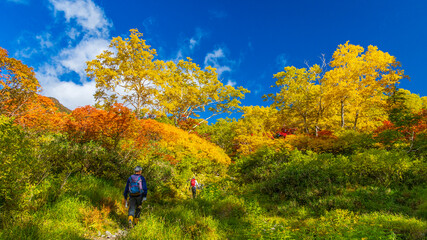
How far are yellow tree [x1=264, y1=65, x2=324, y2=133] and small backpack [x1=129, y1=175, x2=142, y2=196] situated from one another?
17138 millimetres

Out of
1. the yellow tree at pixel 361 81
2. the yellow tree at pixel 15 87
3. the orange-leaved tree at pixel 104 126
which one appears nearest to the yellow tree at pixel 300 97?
the yellow tree at pixel 361 81

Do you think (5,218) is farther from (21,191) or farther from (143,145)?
(143,145)

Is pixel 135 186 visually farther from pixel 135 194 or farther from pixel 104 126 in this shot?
pixel 104 126

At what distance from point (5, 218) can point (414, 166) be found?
14.3 m

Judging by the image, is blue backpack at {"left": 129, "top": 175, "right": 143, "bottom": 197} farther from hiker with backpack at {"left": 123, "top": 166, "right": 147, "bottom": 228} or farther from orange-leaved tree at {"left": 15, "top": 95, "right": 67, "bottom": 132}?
orange-leaved tree at {"left": 15, "top": 95, "right": 67, "bottom": 132}

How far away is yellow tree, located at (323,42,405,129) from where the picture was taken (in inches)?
604

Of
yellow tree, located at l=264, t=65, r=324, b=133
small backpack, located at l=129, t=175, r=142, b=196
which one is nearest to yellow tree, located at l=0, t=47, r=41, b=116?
small backpack, located at l=129, t=175, r=142, b=196

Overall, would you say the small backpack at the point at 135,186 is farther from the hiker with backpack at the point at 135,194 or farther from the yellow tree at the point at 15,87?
the yellow tree at the point at 15,87

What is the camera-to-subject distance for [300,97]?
18.5 meters

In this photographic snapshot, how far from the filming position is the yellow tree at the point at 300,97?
18.8m

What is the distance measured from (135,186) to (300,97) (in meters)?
17.4

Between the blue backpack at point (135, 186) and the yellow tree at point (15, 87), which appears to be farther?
the yellow tree at point (15, 87)

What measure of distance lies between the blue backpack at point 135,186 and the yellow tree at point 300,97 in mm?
17138

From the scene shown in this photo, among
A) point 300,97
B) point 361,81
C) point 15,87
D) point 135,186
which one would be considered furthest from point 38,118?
point 361,81
